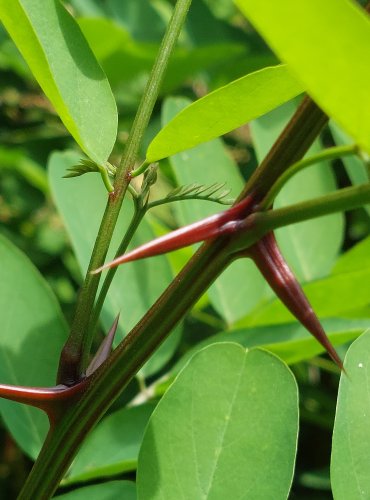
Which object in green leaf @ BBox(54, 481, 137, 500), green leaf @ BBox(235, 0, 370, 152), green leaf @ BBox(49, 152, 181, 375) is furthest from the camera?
green leaf @ BBox(49, 152, 181, 375)

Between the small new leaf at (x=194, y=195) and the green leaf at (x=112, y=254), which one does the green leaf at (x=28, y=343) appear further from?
the small new leaf at (x=194, y=195)

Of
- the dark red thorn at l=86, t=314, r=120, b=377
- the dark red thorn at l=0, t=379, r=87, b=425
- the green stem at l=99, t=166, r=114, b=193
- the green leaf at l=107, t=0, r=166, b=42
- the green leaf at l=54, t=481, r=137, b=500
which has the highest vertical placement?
the green leaf at l=107, t=0, r=166, b=42

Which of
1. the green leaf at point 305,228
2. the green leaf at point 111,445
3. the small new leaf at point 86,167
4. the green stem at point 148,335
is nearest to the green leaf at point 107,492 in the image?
the green leaf at point 111,445

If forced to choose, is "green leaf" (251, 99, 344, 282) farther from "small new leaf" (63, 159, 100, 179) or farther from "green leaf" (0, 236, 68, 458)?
"small new leaf" (63, 159, 100, 179)

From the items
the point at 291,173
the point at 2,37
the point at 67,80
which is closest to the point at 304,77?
the point at 291,173

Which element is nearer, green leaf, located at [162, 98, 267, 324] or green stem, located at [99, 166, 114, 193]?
green stem, located at [99, 166, 114, 193]

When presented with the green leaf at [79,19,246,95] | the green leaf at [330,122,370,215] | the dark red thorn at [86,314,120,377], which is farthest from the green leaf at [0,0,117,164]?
the green leaf at [79,19,246,95]

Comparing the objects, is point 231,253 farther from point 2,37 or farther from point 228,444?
point 2,37

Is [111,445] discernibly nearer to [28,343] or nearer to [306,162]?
[28,343]
